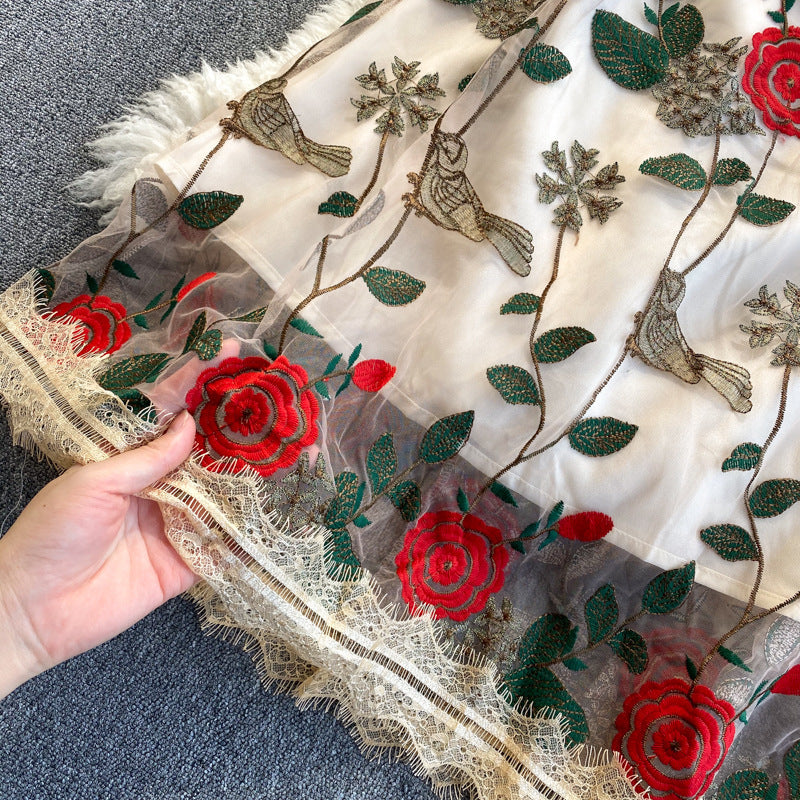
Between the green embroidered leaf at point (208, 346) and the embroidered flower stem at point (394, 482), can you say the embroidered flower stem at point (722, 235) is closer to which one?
the embroidered flower stem at point (394, 482)

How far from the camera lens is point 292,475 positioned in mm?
603

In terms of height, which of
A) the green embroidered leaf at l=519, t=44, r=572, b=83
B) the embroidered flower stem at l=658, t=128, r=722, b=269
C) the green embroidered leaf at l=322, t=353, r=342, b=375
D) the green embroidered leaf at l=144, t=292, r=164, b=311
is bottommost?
the green embroidered leaf at l=144, t=292, r=164, b=311

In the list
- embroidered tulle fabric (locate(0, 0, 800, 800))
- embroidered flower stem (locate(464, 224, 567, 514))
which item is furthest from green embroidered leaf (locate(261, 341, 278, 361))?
embroidered flower stem (locate(464, 224, 567, 514))

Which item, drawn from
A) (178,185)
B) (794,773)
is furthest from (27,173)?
(794,773)

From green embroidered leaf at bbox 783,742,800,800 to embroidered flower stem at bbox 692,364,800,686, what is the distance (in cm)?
11

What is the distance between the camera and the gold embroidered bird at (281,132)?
0.67 m

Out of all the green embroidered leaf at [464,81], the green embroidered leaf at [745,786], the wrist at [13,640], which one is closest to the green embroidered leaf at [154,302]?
the wrist at [13,640]

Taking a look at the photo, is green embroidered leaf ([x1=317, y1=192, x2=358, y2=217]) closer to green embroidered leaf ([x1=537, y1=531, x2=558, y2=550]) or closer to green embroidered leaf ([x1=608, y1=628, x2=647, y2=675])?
green embroidered leaf ([x1=537, y1=531, x2=558, y2=550])

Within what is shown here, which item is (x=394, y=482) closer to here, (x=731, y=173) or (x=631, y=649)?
(x=631, y=649)

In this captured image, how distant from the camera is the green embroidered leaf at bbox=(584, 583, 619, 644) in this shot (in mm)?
618

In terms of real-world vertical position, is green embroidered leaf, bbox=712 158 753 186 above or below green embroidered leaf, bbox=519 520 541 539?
above

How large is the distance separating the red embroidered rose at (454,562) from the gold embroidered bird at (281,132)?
342 millimetres

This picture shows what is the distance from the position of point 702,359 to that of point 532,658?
0.30 m

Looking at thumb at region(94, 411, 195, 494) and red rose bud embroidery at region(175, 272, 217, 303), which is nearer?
thumb at region(94, 411, 195, 494)
